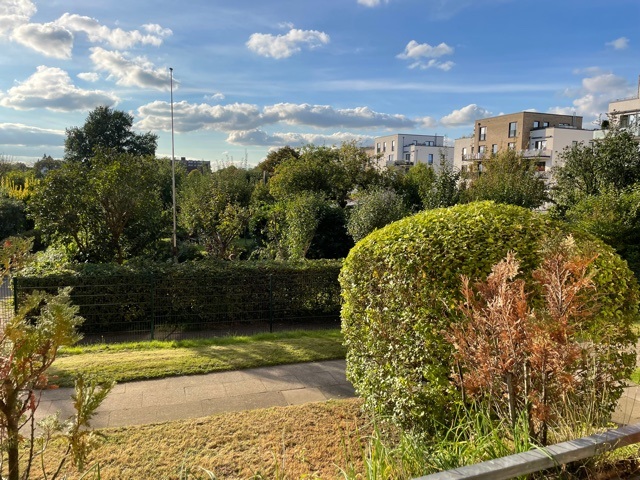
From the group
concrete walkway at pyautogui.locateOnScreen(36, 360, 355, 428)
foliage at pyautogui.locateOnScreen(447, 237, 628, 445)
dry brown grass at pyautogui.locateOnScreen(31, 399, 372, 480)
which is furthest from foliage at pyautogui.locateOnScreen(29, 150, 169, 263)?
foliage at pyautogui.locateOnScreen(447, 237, 628, 445)

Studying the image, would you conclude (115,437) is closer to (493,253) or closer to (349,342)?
(349,342)

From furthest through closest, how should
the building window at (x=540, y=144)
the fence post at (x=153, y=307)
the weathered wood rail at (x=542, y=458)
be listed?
1. the building window at (x=540, y=144)
2. the fence post at (x=153, y=307)
3. the weathered wood rail at (x=542, y=458)

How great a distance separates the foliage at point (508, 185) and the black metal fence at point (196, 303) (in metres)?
6.14

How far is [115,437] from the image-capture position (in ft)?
14.1

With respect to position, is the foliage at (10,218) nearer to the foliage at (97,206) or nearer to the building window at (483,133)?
the foliage at (97,206)

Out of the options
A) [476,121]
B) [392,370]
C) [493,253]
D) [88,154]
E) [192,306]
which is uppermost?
[476,121]

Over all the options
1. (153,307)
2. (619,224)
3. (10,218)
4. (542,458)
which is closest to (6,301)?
(153,307)

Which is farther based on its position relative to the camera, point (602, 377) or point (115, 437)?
point (115, 437)

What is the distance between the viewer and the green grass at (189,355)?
616 cm

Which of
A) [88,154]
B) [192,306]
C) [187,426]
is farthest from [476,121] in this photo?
[187,426]

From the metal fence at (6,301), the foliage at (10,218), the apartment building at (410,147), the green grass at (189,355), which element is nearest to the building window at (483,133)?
the apartment building at (410,147)

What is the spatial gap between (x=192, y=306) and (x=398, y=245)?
643 centimetres

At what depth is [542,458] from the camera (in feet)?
7.54

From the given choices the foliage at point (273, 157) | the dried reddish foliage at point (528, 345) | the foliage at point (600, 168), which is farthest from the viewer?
the foliage at point (273, 157)
